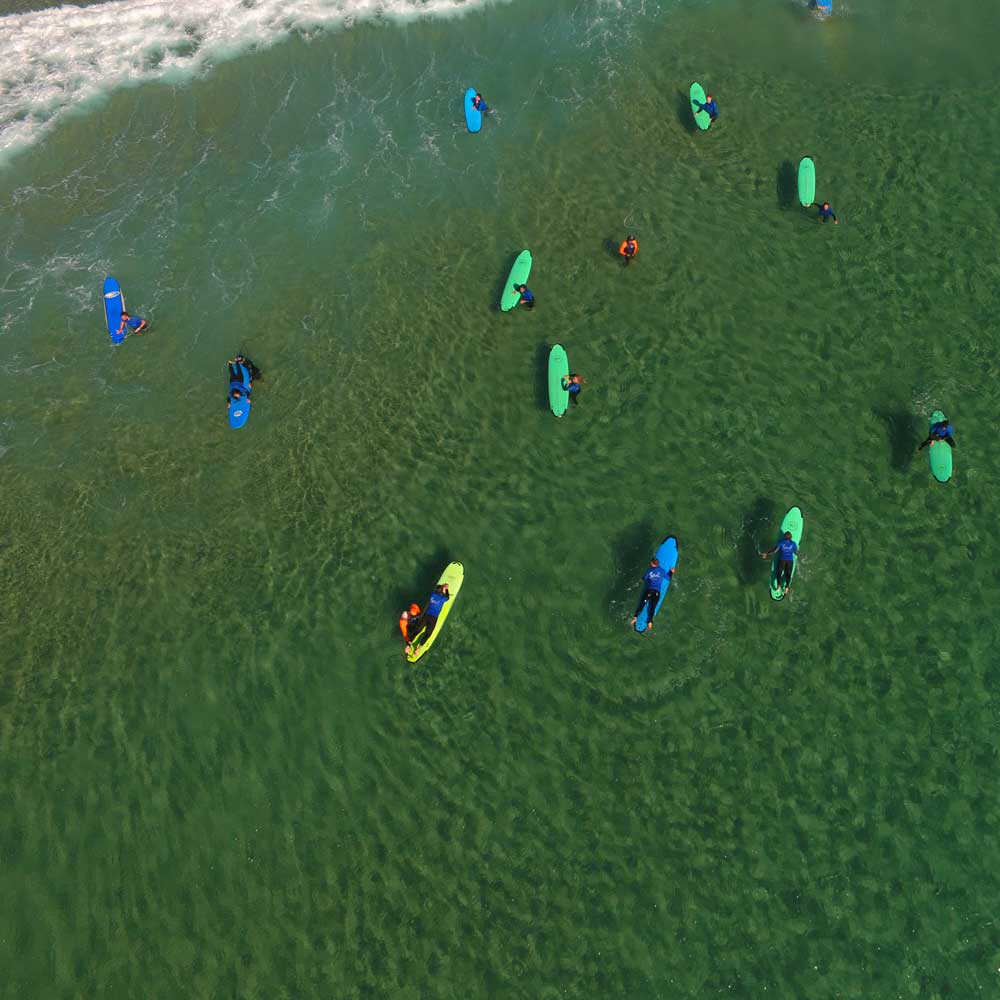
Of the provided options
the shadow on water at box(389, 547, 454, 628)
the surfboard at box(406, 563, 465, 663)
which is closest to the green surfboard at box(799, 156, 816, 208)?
the shadow on water at box(389, 547, 454, 628)

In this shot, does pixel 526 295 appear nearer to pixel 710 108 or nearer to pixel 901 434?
pixel 710 108

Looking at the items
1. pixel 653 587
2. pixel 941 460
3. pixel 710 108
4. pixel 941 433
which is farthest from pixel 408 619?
pixel 710 108

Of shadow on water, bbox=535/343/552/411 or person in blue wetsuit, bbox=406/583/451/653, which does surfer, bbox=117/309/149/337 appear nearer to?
shadow on water, bbox=535/343/552/411

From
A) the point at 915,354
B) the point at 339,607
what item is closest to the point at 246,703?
the point at 339,607

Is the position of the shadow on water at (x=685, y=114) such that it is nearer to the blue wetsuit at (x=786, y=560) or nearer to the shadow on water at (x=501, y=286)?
the shadow on water at (x=501, y=286)

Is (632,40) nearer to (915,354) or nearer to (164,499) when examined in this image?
(915,354)

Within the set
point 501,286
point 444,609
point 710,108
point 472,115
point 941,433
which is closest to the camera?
point 444,609
